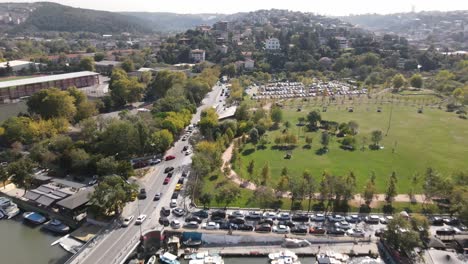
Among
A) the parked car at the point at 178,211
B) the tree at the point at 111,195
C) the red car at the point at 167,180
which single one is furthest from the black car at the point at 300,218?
the tree at the point at 111,195

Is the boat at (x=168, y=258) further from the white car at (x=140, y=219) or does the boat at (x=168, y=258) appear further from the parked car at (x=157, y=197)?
the parked car at (x=157, y=197)

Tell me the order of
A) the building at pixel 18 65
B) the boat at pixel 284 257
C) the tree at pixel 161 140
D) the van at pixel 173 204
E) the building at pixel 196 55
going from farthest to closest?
the building at pixel 196 55
the building at pixel 18 65
the tree at pixel 161 140
the van at pixel 173 204
the boat at pixel 284 257

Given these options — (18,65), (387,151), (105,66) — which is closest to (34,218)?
(387,151)

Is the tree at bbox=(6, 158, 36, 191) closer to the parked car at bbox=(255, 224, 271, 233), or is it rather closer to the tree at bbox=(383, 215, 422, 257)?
the parked car at bbox=(255, 224, 271, 233)

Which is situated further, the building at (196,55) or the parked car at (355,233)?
the building at (196,55)

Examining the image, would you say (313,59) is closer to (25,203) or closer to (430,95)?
(430,95)

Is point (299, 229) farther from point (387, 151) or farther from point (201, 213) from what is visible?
point (387, 151)
